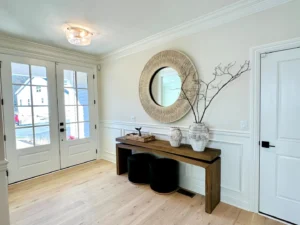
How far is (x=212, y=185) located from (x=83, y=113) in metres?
3.00

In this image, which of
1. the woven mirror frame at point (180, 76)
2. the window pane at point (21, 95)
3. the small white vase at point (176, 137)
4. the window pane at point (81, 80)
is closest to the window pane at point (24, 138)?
the window pane at point (21, 95)

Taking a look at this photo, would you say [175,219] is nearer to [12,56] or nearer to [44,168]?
[44,168]

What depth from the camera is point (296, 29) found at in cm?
174

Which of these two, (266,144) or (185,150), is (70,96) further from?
(266,144)

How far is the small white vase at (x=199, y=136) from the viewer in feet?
7.32

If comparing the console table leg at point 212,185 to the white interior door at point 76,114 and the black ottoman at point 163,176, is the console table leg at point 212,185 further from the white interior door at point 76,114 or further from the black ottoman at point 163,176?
the white interior door at point 76,114

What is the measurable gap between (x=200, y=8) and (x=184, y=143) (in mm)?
1883

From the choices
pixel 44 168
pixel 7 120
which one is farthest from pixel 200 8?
pixel 44 168

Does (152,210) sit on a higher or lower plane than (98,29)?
lower

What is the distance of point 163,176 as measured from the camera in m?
2.54

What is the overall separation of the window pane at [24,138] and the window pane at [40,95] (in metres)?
0.52

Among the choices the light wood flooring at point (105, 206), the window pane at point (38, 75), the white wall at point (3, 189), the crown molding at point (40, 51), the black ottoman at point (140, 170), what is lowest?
the light wood flooring at point (105, 206)

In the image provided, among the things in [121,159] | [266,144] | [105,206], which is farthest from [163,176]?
[266,144]

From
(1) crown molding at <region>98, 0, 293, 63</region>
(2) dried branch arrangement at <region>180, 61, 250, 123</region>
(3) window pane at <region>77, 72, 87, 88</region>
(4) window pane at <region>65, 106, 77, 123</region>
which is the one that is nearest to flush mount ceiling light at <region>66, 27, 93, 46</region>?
(1) crown molding at <region>98, 0, 293, 63</region>
